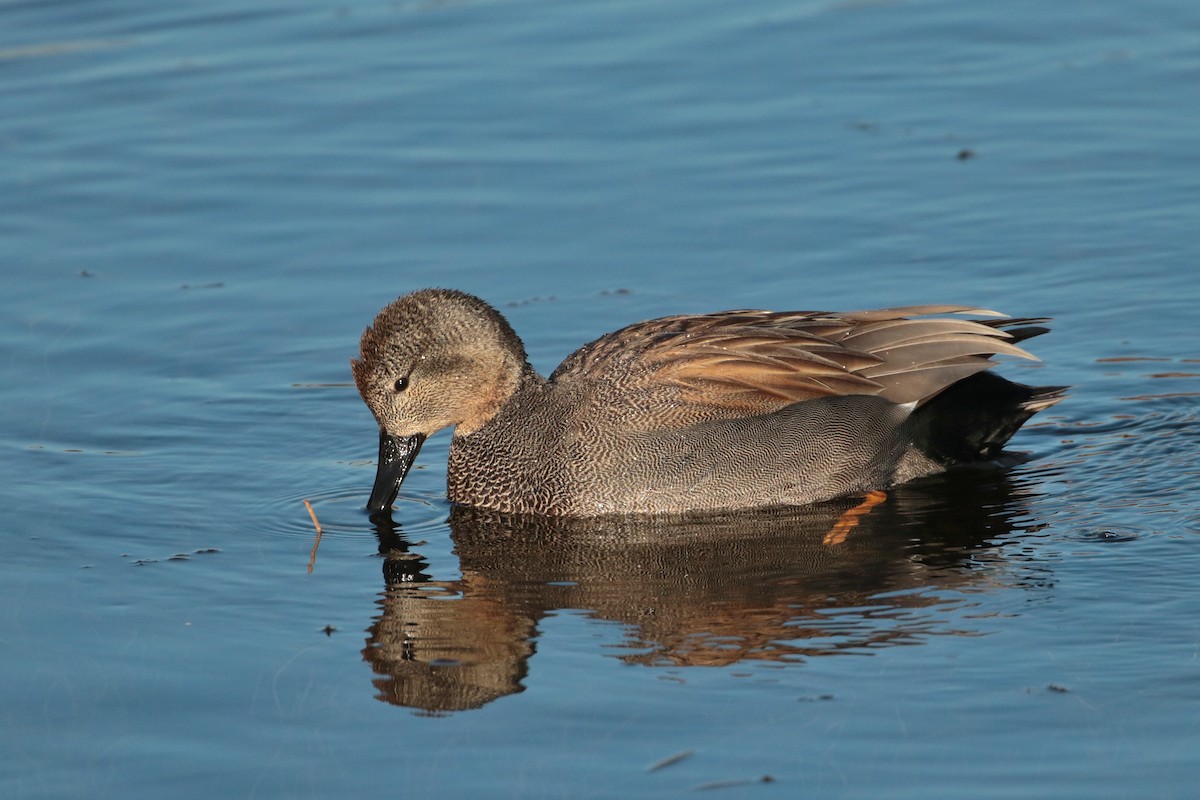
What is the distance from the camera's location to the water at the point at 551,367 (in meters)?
5.93

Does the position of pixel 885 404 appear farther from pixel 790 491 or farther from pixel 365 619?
pixel 365 619

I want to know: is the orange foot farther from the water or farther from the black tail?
the black tail

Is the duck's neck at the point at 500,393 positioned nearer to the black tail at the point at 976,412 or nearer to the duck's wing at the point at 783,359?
the duck's wing at the point at 783,359

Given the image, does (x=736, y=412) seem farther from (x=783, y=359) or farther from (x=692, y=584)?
(x=692, y=584)

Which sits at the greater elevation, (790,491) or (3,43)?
(3,43)

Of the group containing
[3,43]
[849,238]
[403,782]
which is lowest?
[403,782]

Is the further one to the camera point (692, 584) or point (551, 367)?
point (551, 367)

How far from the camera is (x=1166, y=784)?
536 cm

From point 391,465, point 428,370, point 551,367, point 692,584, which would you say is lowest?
point 692,584

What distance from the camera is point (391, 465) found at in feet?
27.6

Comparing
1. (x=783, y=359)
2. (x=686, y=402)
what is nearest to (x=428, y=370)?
(x=686, y=402)

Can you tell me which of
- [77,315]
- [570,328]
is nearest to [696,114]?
[570,328]

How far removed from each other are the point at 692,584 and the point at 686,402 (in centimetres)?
117

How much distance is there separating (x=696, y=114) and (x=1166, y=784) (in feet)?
26.5
